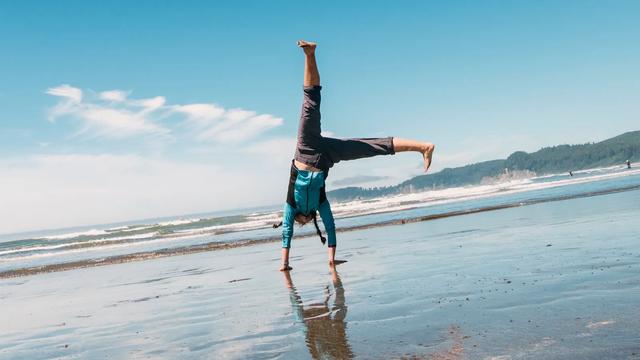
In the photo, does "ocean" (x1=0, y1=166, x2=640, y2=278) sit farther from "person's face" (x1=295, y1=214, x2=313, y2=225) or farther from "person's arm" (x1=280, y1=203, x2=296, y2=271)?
"person's face" (x1=295, y1=214, x2=313, y2=225)

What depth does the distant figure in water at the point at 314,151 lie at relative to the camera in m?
6.59

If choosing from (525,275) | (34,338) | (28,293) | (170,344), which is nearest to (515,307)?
(525,275)

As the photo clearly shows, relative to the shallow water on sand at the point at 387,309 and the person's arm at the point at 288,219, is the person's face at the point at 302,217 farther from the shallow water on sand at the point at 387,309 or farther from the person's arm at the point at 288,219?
the shallow water on sand at the point at 387,309

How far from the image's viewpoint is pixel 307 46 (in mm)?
6527

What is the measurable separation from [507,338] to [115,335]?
139 inches

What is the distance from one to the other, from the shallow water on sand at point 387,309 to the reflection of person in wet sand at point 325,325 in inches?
0.6

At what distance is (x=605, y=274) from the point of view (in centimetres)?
478

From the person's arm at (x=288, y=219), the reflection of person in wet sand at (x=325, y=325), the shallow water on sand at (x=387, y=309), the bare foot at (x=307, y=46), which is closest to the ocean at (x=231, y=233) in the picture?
the shallow water on sand at (x=387, y=309)

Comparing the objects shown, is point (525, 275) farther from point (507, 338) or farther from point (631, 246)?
point (507, 338)

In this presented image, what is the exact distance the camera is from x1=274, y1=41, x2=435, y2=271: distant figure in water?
659 centimetres

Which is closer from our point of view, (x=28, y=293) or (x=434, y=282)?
(x=434, y=282)

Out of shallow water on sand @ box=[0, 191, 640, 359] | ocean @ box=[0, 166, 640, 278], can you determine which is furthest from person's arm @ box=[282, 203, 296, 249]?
ocean @ box=[0, 166, 640, 278]

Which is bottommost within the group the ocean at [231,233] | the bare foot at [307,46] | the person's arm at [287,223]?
the ocean at [231,233]

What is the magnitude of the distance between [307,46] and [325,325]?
3.78m
